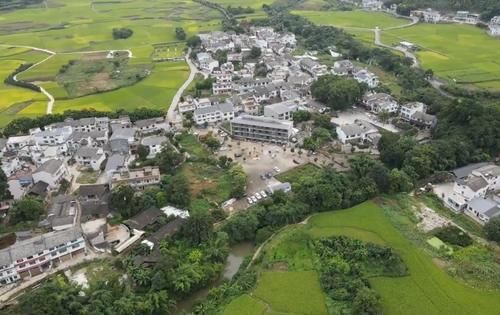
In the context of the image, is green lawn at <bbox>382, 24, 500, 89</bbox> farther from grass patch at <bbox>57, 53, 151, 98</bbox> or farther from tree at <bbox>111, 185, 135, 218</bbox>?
tree at <bbox>111, 185, 135, 218</bbox>

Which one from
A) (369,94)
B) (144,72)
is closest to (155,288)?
(369,94)

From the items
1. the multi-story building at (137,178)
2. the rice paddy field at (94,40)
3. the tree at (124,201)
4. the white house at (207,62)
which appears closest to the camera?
the tree at (124,201)

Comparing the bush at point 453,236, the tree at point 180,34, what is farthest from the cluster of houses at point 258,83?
the bush at point 453,236

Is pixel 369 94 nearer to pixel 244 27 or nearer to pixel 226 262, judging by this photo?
pixel 226 262

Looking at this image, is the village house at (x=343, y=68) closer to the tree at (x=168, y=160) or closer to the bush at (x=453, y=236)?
the tree at (x=168, y=160)

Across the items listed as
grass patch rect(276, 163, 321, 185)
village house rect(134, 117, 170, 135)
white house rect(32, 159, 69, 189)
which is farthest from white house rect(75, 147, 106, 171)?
grass patch rect(276, 163, 321, 185)

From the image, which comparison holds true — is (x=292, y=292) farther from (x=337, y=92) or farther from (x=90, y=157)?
(x=337, y=92)
